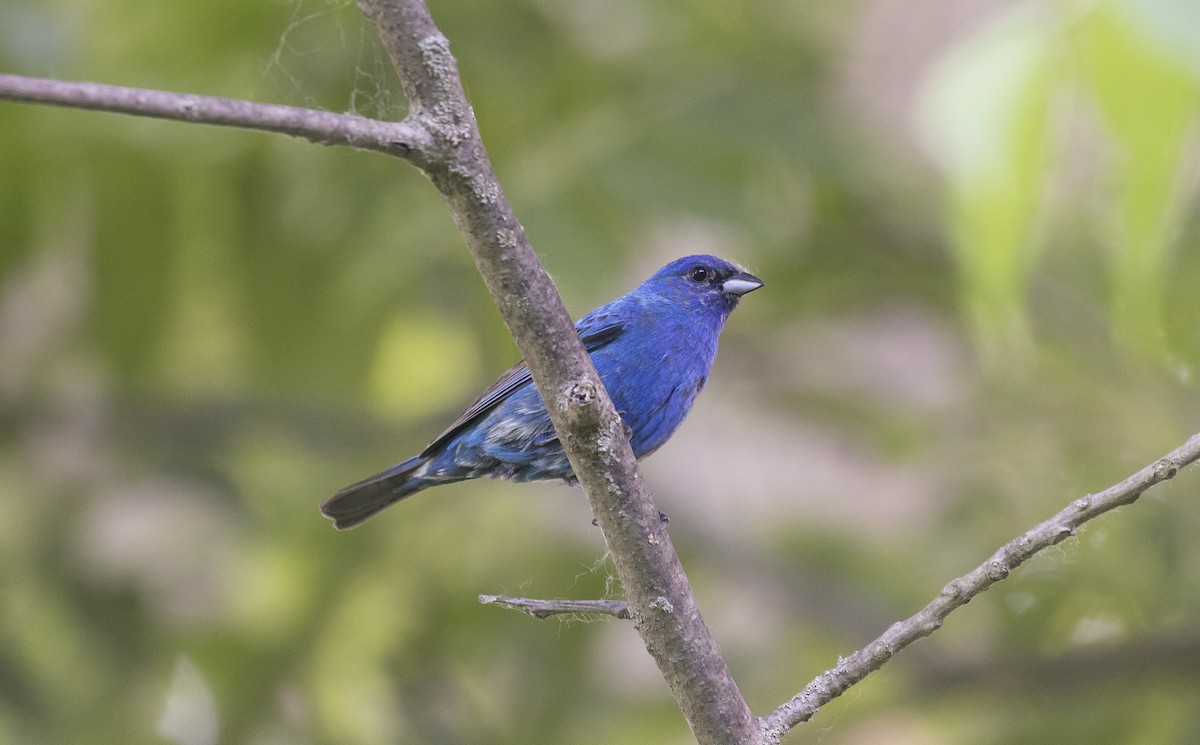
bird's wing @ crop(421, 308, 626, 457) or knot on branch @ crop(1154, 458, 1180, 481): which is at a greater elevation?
bird's wing @ crop(421, 308, 626, 457)

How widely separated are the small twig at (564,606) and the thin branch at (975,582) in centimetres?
33

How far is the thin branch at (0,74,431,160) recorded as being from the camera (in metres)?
1.47

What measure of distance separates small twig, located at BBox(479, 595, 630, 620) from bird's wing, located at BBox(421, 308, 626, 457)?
176 centimetres

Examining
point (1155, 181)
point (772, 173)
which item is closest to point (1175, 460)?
point (1155, 181)

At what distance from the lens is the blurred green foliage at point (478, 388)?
14.3 ft

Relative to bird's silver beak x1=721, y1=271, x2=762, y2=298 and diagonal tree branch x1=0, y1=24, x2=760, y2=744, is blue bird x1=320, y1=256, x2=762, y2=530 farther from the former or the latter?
diagonal tree branch x1=0, y1=24, x2=760, y2=744

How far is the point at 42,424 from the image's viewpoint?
5.27m

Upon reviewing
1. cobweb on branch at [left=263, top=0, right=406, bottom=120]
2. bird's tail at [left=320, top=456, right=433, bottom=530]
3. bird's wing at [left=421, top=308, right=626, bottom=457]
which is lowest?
bird's tail at [left=320, top=456, right=433, bottom=530]

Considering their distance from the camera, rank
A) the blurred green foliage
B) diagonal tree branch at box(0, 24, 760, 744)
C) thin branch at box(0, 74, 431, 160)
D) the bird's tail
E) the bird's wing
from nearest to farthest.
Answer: thin branch at box(0, 74, 431, 160), diagonal tree branch at box(0, 24, 760, 744), the bird's wing, the bird's tail, the blurred green foliage

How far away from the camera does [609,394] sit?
383 centimetres

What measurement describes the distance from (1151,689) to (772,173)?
2301mm

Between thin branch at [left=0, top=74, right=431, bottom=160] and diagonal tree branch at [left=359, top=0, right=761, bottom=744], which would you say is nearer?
thin branch at [left=0, top=74, right=431, bottom=160]

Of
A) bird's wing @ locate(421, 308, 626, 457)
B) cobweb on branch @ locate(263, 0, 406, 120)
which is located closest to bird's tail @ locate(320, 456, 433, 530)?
bird's wing @ locate(421, 308, 626, 457)

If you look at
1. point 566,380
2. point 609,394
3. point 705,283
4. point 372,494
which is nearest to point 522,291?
point 566,380
